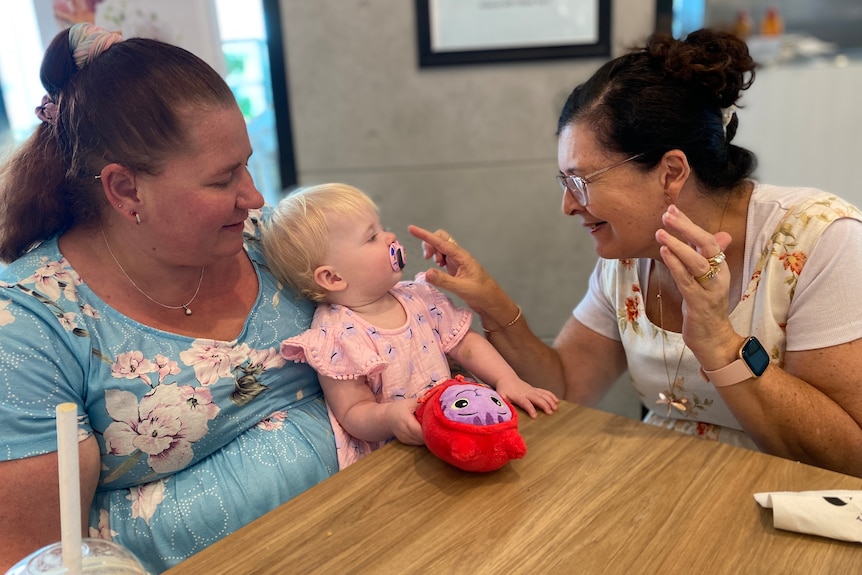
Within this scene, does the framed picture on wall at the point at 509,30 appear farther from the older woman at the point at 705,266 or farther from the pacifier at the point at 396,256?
the pacifier at the point at 396,256

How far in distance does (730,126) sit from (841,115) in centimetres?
162

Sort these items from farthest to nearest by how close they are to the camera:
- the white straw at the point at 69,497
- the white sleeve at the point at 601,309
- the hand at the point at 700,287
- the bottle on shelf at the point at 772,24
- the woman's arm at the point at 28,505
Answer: the bottle on shelf at the point at 772,24 < the white sleeve at the point at 601,309 < the hand at the point at 700,287 < the woman's arm at the point at 28,505 < the white straw at the point at 69,497

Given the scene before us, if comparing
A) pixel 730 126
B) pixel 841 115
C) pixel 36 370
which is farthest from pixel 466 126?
pixel 36 370

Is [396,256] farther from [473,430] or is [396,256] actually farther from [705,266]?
[705,266]

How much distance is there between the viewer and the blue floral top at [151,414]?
1120 mm

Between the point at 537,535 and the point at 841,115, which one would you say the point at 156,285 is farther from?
the point at 841,115

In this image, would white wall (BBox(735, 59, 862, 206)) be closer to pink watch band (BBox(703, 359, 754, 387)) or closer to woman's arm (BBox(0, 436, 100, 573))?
pink watch band (BBox(703, 359, 754, 387))

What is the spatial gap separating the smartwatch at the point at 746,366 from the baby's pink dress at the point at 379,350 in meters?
0.52

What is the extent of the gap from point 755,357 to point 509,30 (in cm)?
169

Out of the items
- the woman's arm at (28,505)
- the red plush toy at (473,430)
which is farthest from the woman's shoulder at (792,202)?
the woman's arm at (28,505)

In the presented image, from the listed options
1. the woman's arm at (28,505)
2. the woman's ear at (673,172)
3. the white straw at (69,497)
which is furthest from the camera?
the woman's ear at (673,172)

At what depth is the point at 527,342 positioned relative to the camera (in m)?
1.65

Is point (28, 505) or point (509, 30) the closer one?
point (28, 505)

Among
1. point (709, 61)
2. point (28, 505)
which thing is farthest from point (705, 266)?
point (28, 505)
